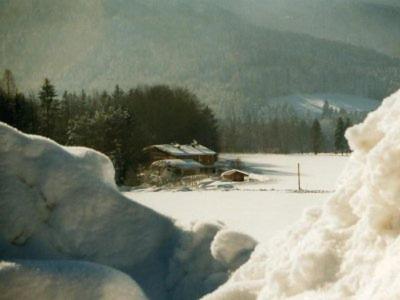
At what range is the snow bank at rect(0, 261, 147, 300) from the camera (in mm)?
6785

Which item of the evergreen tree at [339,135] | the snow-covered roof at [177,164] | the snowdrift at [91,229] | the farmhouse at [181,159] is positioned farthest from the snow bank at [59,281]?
the evergreen tree at [339,135]

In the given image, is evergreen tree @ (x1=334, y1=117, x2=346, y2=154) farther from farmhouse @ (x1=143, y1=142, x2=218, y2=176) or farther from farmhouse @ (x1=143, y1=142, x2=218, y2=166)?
farmhouse @ (x1=143, y1=142, x2=218, y2=166)

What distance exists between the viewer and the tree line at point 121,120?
48.1 m

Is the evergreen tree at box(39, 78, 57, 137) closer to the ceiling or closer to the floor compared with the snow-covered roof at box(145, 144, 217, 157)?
closer to the ceiling

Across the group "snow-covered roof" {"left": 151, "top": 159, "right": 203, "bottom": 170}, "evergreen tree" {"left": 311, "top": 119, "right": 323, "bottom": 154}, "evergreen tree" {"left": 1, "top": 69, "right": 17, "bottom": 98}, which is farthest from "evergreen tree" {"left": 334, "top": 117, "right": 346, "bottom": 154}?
"evergreen tree" {"left": 1, "top": 69, "right": 17, "bottom": 98}

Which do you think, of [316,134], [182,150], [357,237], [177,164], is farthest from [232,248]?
[316,134]

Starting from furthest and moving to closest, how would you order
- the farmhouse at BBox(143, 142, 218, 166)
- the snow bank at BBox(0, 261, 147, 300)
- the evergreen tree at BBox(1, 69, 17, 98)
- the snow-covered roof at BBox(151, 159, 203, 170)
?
1. the evergreen tree at BBox(1, 69, 17, 98)
2. the farmhouse at BBox(143, 142, 218, 166)
3. the snow-covered roof at BBox(151, 159, 203, 170)
4. the snow bank at BBox(0, 261, 147, 300)

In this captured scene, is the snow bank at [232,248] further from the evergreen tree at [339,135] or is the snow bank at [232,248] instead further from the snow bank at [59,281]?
the evergreen tree at [339,135]

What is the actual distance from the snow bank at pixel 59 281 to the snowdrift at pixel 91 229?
0.04 m

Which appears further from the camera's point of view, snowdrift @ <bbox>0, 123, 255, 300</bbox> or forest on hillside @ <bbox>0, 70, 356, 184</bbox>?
forest on hillside @ <bbox>0, 70, 356, 184</bbox>

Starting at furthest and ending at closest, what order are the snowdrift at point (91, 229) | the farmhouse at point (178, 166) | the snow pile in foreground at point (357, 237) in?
the farmhouse at point (178, 166) < the snowdrift at point (91, 229) < the snow pile in foreground at point (357, 237)

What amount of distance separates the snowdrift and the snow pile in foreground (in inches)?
203

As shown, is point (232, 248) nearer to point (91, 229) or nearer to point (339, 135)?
point (91, 229)

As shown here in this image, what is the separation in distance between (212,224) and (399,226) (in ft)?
25.3
